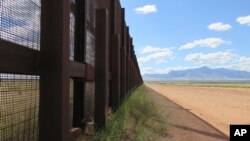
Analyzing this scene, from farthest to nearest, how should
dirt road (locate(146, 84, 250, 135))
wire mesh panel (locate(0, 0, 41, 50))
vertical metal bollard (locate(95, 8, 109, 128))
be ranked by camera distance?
dirt road (locate(146, 84, 250, 135)) < vertical metal bollard (locate(95, 8, 109, 128)) < wire mesh panel (locate(0, 0, 41, 50))

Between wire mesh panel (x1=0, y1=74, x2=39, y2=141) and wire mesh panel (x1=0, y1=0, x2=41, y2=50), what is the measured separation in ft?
0.73

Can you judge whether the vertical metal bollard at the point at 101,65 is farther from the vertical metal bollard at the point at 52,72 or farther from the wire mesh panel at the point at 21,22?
the vertical metal bollard at the point at 52,72

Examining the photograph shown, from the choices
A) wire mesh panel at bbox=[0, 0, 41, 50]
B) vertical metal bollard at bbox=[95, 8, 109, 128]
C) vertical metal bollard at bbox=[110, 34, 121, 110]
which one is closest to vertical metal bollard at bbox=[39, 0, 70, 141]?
wire mesh panel at bbox=[0, 0, 41, 50]

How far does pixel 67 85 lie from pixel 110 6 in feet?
17.5

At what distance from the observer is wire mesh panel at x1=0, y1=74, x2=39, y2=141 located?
2662 mm

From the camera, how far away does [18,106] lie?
293 centimetres

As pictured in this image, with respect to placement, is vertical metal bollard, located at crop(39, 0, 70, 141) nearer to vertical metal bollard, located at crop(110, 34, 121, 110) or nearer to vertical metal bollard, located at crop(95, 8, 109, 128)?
vertical metal bollard, located at crop(95, 8, 109, 128)

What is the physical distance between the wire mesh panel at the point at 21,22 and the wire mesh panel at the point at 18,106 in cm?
22

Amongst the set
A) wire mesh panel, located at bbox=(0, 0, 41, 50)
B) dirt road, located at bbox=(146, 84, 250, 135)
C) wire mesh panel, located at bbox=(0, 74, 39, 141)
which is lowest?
dirt road, located at bbox=(146, 84, 250, 135)

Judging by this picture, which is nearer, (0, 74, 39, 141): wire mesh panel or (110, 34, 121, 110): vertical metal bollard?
(0, 74, 39, 141): wire mesh panel

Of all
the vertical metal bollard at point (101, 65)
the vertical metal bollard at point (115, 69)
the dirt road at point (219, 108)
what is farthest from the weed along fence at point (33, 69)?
the dirt road at point (219, 108)

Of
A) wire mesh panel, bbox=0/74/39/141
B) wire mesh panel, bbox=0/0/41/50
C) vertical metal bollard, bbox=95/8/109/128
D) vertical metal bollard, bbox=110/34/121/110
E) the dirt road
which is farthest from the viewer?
the dirt road

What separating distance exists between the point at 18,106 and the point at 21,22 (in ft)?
1.78

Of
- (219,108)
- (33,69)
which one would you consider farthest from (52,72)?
(219,108)
